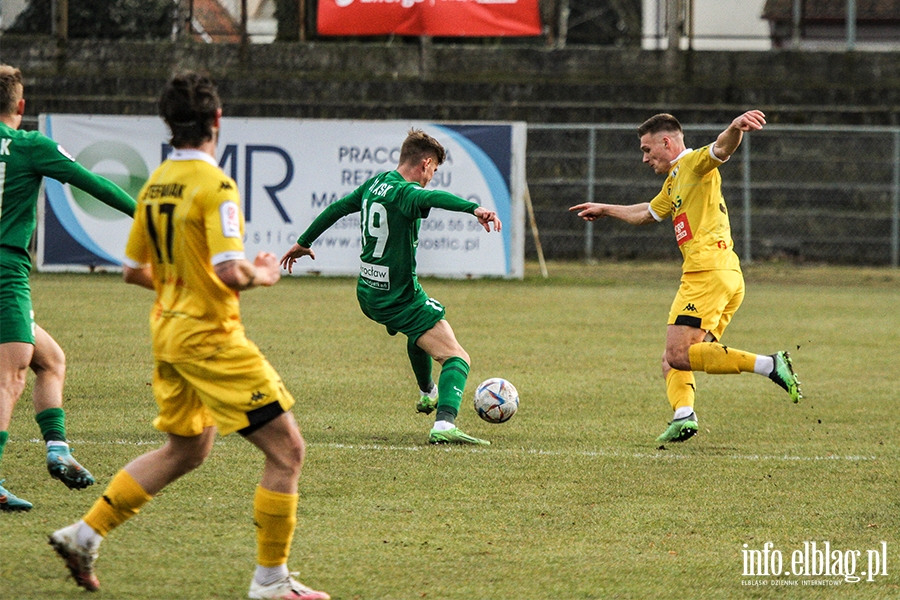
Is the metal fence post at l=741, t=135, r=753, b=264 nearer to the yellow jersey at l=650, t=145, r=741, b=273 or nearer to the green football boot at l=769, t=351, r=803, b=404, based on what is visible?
the yellow jersey at l=650, t=145, r=741, b=273

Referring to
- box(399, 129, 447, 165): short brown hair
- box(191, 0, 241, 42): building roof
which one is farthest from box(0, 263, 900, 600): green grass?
box(191, 0, 241, 42): building roof

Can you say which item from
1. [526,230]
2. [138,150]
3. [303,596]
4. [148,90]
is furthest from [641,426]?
[148,90]

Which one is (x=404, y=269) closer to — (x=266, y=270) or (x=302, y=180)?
(x=266, y=270)

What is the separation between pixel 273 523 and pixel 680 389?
3.99 metres

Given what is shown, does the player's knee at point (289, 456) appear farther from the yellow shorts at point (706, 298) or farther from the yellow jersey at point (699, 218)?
the yellow jersey at point (699, 218)

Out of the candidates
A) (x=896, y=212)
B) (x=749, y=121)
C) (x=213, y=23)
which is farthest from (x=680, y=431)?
(x=213, y=23)

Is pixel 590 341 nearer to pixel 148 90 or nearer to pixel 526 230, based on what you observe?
pixel 526 230

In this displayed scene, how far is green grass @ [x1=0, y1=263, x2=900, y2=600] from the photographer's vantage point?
4609 mm

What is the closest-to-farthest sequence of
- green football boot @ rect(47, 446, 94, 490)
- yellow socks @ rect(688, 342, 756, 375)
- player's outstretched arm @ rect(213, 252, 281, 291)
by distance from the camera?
1. player's outstretched arm @ rect(213, 252, 281, 291)
2. green football boot @ rect(47, 446, 94, 490)
3. yellow socks @ rect(688, 342, 756, 375)

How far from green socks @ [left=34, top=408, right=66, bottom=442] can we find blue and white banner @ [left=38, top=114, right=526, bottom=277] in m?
11.5

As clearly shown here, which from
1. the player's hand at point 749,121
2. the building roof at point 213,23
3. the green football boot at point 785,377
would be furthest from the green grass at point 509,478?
the building roof at point 213,23

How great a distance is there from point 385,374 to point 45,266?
9393 millimetres

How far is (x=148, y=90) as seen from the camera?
71.9 ft

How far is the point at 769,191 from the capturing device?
21531 mm
